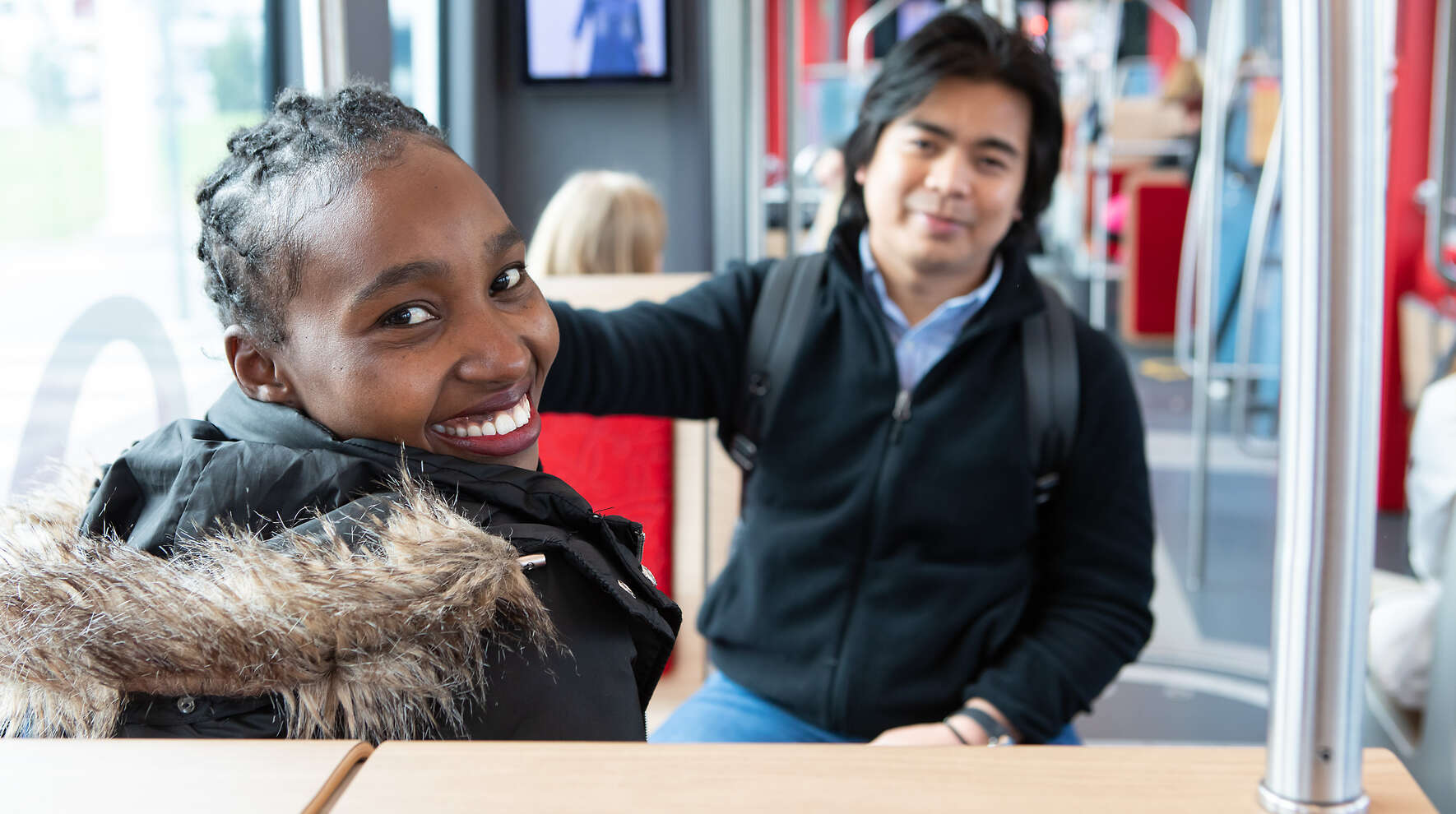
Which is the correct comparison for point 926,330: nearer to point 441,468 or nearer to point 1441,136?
point 441,468

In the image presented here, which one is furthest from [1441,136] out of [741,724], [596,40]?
[741,724]

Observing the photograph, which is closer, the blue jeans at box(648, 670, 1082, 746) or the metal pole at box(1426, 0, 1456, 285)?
the blue jeans at box(648, 670, 1082, 746)

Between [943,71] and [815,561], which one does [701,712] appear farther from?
[943,71]

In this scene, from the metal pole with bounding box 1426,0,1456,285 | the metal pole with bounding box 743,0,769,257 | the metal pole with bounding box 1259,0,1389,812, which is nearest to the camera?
the metal pole with bounding box 1259,0,1389,812

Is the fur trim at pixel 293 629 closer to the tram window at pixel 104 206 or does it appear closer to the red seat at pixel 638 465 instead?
the tram window at pixel 104 206

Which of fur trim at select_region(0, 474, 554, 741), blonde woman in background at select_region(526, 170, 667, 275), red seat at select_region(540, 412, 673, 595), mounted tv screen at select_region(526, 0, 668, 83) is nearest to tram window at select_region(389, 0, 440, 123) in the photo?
mounted tv screen at select_region(526, 0, 668, 83)

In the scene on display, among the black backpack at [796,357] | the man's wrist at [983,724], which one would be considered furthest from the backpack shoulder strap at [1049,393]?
the man's wrist at [983,724]

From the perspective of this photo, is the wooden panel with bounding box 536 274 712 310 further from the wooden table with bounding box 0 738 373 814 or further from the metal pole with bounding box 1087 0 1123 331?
the metal pole with bounding box 1087 0 1123 331

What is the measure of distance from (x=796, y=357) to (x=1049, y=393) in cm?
26

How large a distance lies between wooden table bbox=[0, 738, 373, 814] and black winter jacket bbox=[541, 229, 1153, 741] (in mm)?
708

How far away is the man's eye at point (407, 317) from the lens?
493 millimetres

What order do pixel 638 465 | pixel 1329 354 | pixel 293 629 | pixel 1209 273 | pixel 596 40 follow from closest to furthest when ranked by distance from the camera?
1. pixel 1329 354
2. pixel 293 629
3. pixel 638 465
4. pixel 1209 273
5. pixel 596 40

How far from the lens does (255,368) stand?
1.78ft

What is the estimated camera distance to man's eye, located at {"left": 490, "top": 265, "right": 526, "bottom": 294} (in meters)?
0.51
